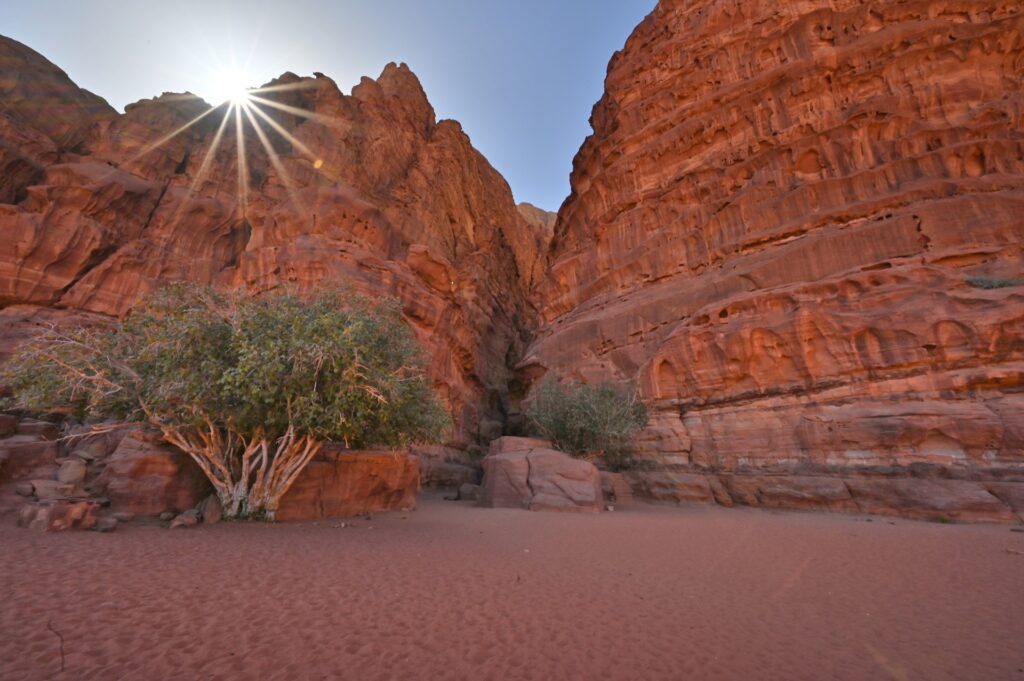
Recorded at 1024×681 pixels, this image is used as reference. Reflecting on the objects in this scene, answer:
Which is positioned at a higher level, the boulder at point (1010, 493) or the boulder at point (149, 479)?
the boulder at point (149, 479)

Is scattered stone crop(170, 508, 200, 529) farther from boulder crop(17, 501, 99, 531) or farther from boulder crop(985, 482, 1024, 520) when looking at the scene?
boulder crop(985, 482, 1024, 520)

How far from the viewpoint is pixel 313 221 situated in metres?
34.5

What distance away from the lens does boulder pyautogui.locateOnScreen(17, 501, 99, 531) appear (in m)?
8.67

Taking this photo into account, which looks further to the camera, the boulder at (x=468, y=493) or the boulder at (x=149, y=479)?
the boulder at (x=468, y=493)

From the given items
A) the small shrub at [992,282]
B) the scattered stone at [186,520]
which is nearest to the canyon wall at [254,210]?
the scattered stone at [186,520]

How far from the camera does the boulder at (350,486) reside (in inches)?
547

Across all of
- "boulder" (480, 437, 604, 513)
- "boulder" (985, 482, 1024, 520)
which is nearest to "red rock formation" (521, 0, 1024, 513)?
"boulder" (985, 482, 1024, 520)

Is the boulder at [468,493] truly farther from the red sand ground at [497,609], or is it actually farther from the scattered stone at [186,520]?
the scattered stone at [186,520]

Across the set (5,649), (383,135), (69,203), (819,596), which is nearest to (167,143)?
(69,203)

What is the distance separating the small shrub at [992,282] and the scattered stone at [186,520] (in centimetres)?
2978

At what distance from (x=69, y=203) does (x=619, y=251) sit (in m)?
45.7

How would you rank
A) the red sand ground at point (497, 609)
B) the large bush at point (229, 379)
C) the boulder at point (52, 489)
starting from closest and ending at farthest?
the red sand ground at point (497, 609)
the boulder at point (52, 489)
the large bush at point (229, 379)

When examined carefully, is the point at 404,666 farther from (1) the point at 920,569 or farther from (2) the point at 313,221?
(2) the point at 313,221

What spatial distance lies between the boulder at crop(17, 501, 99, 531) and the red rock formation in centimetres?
2187
